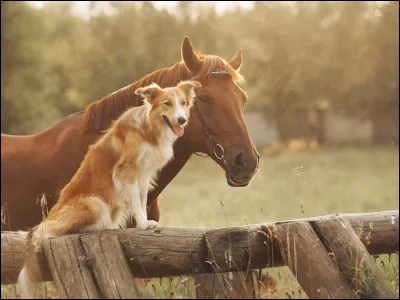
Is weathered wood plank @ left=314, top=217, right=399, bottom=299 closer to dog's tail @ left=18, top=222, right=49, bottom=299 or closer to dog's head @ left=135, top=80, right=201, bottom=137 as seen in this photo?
dog's head @ left=135, top=80, right=201, bottom=137

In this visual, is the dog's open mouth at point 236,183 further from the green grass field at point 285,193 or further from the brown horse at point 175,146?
the green grass field at point 285,193

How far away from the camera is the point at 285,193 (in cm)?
2061

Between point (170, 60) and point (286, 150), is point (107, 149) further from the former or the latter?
point (286, 150)

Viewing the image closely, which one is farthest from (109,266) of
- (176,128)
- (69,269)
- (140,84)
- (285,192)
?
(285,192)

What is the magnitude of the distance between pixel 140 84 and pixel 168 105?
3.25ft

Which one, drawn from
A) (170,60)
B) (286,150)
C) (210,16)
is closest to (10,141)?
(170,60)

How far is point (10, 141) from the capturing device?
6758 mm

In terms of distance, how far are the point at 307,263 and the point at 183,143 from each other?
174cm

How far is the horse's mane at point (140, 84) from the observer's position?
19.9ft

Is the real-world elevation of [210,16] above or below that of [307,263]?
above

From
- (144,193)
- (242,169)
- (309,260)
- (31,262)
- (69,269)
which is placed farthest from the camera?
(242,169)

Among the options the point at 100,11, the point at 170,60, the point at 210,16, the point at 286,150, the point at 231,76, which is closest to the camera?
the point at 231,76

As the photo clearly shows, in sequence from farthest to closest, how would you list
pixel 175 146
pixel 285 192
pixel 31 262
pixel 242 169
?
pixel 285 192 → pixel 175 146 → pixel 242 169 → pixel 31 262

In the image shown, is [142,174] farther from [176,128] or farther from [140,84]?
[140,84]
